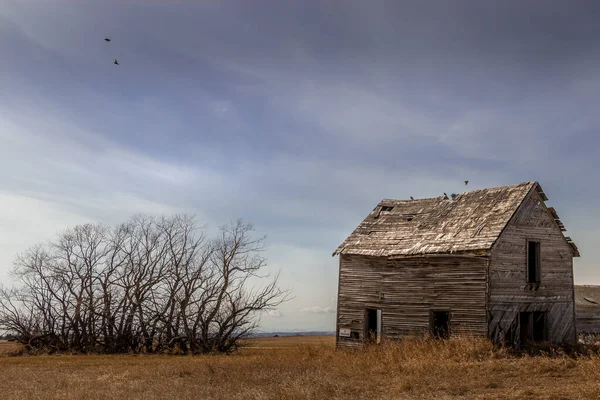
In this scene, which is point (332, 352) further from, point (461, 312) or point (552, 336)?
point (552, 336)

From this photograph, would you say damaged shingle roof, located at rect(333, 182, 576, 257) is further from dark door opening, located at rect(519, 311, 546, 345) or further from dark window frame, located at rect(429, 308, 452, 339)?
dark door opening, located at rect(519, 311, 546, 345)

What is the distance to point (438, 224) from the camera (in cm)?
2444

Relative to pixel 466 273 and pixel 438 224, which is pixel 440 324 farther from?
pixel 438 224

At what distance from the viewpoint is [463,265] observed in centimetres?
2173

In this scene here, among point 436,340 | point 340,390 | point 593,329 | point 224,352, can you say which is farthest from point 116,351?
point 593,329

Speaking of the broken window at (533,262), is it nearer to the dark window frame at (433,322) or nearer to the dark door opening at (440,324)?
the dark door opening at (440,324)

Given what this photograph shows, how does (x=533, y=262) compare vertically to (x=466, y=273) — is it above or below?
above

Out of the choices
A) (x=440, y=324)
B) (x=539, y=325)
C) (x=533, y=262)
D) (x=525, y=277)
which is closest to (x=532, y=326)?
(x=539, y=325)

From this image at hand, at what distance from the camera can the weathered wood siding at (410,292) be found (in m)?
21.3

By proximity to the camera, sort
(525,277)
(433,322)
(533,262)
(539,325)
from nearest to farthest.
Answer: (433,322) < (525,277) < (539,325) < (533,262)

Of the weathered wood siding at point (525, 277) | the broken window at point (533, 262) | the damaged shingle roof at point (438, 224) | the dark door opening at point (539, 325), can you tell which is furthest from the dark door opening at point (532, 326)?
the damaged shingle roof at point (438, 224)

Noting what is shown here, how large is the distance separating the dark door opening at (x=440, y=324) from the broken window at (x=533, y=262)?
3.70m

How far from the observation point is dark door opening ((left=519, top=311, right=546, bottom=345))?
2264cm

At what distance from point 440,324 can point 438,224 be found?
13.3 feet
